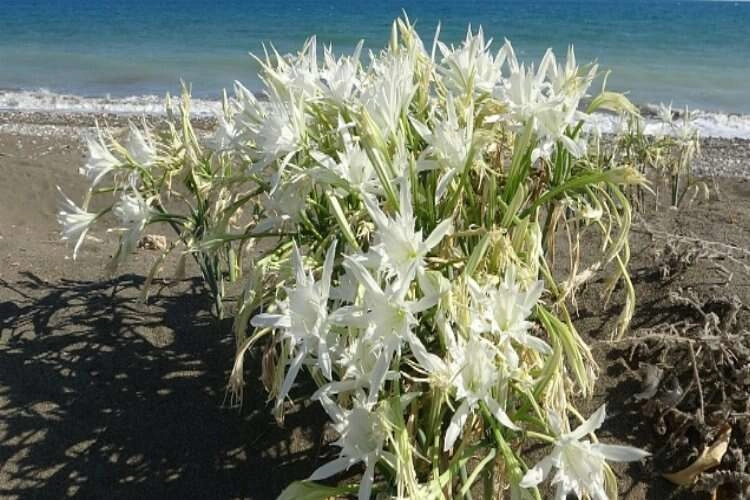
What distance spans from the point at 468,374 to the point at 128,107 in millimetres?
10542

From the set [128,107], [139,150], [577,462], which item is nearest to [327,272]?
[577,462]

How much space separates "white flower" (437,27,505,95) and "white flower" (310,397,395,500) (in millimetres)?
784

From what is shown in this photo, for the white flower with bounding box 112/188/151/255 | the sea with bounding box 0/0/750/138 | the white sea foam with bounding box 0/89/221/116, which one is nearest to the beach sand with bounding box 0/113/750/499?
the white flower with bounding box 112/188/151/255

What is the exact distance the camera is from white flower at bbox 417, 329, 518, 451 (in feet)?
4.15

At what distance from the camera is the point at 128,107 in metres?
10.9

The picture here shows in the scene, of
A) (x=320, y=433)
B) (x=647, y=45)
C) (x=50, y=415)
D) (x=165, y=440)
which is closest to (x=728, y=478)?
(x=320, y=433)

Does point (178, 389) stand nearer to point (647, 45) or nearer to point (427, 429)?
point (427, 429)

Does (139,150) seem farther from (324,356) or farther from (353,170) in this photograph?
(324,356)

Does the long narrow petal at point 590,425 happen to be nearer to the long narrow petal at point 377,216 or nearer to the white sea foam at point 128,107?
the long narrow petal at point 377,216

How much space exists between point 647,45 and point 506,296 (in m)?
21.5

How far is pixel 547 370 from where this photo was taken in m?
1.32

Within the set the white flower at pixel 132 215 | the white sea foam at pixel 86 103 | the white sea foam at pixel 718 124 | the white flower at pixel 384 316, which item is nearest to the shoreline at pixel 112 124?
the white sea foam at pixel 86 103

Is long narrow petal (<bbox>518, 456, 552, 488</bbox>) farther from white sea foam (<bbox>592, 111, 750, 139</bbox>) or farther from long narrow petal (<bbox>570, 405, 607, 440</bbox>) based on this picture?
white sea foam (<bbox>592, 111, 750, 139</bbox>)

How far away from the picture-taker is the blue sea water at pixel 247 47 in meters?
13.3
